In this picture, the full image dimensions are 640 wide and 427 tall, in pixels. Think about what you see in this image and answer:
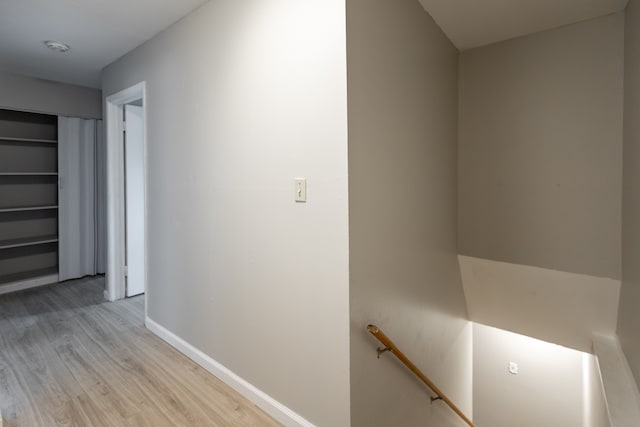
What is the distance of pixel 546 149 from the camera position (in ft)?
8.52

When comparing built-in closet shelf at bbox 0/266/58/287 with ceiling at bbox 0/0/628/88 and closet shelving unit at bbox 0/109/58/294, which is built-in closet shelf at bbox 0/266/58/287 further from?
ceiling at bbox 0/0/628/88

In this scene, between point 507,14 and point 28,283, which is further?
point 28,283

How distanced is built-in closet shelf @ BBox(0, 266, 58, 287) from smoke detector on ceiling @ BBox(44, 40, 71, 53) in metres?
2.80

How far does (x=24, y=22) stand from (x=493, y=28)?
3.51m

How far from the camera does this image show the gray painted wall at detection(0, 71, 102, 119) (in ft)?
12.7

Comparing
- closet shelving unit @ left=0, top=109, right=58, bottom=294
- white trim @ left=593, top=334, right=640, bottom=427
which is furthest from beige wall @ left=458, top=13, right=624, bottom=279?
closet shelving unit @ left=0, top=109, right=58, bottom=294

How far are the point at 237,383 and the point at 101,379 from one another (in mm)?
923

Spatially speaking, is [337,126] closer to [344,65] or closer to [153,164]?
[344,65]

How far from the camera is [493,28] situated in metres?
2.54

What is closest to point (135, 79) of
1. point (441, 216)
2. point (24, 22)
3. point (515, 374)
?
point (24, 22)

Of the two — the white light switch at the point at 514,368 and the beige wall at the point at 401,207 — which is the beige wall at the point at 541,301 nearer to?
the beige wall at the point at 401,207

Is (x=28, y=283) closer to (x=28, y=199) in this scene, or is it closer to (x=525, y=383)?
(x=28, y=199)

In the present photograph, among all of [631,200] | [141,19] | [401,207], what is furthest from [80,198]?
[631,200]

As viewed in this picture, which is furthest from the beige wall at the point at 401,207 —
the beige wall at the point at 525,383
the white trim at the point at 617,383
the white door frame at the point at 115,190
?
the white door frame at the point at 115,190
